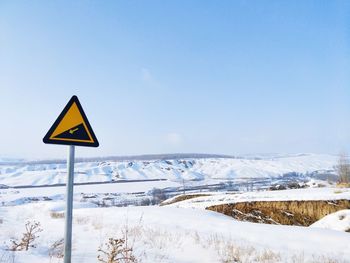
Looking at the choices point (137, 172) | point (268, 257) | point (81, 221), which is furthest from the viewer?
point (137, 172)

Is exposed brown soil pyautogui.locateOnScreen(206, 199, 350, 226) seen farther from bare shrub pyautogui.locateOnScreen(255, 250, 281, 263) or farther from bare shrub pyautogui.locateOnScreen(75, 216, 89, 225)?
bare shrub pyautogui.locateOnScreen(255, 250, 281, 263)

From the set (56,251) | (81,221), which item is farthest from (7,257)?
(81,221)

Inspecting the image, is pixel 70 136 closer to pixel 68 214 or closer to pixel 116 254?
pixel 68 214

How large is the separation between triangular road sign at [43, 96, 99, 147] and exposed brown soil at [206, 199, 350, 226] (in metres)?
19.2

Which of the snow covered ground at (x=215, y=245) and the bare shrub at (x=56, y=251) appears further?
the snow covered ground at (x=215, y=245)

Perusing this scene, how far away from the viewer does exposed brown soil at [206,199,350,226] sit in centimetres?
2158

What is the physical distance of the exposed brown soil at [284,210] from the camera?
21.6 meters

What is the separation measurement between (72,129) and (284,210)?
66.8 feet

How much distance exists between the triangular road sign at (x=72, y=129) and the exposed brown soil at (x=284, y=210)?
1918 centimetres

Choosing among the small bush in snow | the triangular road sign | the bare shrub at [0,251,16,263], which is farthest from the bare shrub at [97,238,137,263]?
the small bush in snow

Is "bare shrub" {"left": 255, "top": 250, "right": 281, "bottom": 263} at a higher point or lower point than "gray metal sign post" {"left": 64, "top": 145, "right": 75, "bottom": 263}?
lower

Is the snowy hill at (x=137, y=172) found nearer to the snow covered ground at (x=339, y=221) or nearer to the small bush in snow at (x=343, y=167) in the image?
the small bush in snow at (x=343, y=167)

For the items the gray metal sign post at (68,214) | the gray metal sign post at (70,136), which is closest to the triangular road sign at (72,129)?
the gray metal sign post at (70,136)

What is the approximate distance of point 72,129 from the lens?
184 inches
